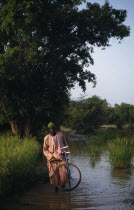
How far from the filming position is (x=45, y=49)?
22438mm

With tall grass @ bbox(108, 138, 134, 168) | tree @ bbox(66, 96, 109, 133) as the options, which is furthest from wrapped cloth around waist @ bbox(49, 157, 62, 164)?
tree @ bbox(66, 96, 109, 133)

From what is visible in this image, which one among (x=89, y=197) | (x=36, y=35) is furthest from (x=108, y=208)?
(x=36, y=35)

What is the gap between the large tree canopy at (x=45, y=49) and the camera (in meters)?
21.3

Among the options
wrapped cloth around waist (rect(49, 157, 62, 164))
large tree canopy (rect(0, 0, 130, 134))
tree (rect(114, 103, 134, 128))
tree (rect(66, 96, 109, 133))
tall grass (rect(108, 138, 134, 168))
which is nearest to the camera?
wrapped cloth around waist (rect(49, 157, 62, 164))

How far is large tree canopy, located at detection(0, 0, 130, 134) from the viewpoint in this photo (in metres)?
21.3

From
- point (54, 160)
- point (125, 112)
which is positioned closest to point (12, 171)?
point (54, 160)

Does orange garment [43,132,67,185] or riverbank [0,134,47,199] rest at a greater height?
orange garment [43,132,67,185]

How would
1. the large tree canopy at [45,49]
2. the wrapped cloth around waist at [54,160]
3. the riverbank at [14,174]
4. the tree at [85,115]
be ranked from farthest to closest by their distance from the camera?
1. the tree at [85,115]
2. the large tree canopy at [45,49]
3. the wrapped cloth around waist at [54,160]
4. the riverbank at [14,174]

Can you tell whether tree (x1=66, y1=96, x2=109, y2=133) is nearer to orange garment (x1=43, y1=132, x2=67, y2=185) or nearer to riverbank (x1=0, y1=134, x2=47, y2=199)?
riverbank (x1=0, y1=134, x2=47, y2=199)

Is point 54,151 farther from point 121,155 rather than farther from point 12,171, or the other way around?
point 121,155

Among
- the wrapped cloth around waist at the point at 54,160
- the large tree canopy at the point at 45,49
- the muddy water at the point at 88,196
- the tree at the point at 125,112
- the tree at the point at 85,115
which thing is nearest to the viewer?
the muddy water at the point at 88,196

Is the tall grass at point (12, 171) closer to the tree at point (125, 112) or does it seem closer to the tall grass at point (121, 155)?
the tall grass at point (121, 155)

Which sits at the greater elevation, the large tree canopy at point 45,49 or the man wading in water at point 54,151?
the large tree canopy at point 45,49

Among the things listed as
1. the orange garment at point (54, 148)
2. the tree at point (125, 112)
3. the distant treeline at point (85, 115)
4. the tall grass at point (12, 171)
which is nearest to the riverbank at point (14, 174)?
the tall grass at point (12, 171)
